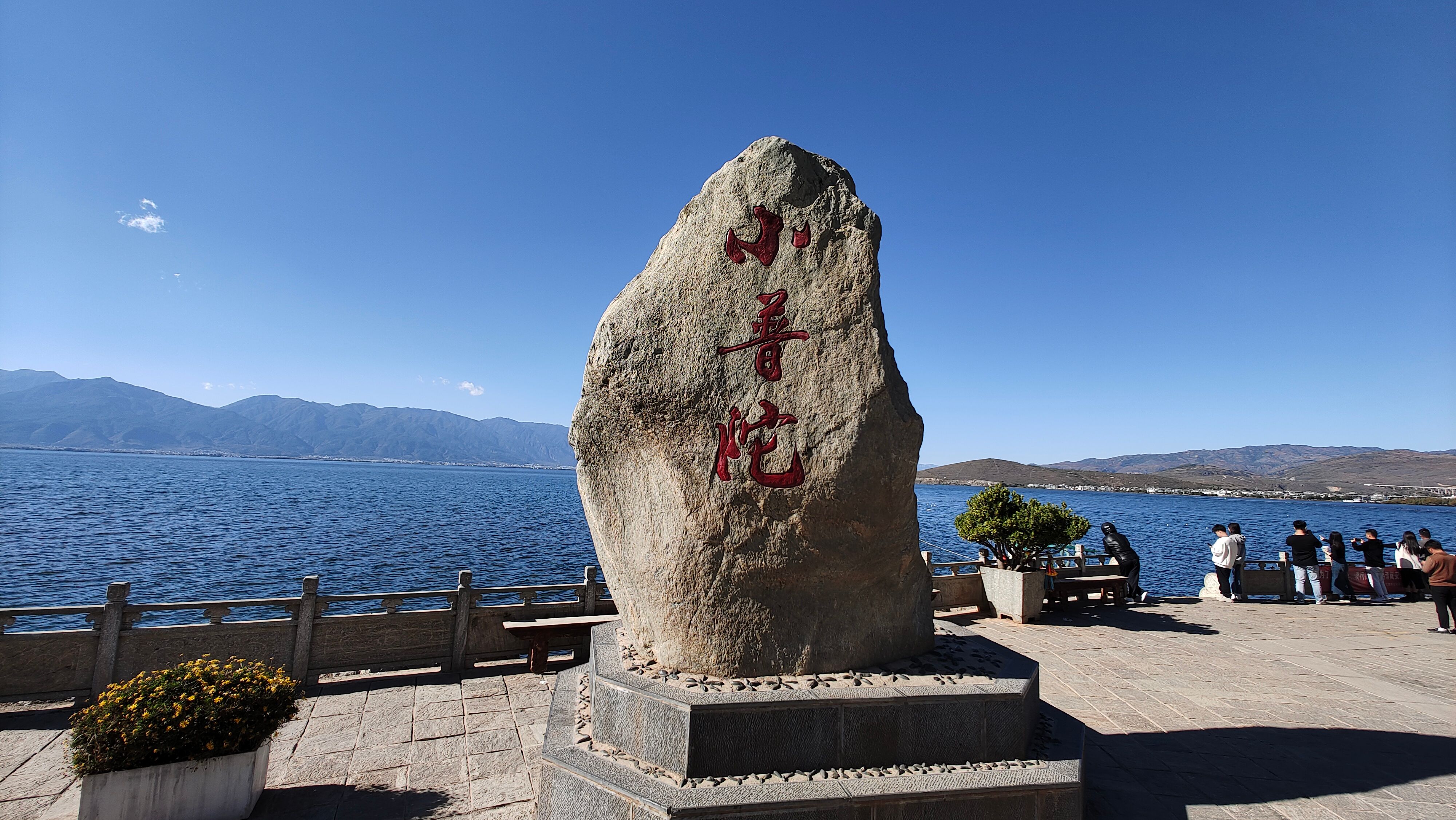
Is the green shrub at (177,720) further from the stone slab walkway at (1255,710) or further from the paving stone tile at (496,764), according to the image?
the stone slab walkway at (1255,710)

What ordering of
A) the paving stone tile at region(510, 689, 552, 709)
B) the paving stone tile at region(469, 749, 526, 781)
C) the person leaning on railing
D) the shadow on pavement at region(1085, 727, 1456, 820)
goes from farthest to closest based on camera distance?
the person leaning on railing < the paving stone tile at region(510, 689, 552, 709) < the paving stone tile at region(469, 749, 526, 781) < the shadow on pavement at region(1085, 727, 1456, 820)

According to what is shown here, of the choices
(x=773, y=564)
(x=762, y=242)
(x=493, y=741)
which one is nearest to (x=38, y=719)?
(x=493, y=741)

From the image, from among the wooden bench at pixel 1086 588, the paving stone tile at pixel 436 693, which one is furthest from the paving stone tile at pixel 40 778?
the wooden bench at pixel 1086 588

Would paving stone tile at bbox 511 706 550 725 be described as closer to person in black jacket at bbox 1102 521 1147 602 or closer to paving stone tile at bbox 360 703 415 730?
paving stone tile at bbox 360 703 415 730

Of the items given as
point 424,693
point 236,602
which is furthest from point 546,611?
point 236,602

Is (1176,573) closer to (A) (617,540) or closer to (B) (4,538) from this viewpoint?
(A) (617,540)

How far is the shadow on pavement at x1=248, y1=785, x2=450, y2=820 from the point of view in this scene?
4465 millimetres

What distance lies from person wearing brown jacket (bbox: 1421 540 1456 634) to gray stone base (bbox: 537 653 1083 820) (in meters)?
11.4

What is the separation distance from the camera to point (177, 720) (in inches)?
164

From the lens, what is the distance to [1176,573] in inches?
1046

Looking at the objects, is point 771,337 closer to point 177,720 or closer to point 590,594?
point 177,720

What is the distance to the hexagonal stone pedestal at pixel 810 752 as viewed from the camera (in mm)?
3689

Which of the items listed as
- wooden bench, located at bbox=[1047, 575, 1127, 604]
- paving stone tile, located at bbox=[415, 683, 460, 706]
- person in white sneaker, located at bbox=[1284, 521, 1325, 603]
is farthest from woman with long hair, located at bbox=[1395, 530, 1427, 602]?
paving stone tile, located at bbox=[415, 683, 460, 706]

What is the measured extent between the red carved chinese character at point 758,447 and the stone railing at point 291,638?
4.60 metres
